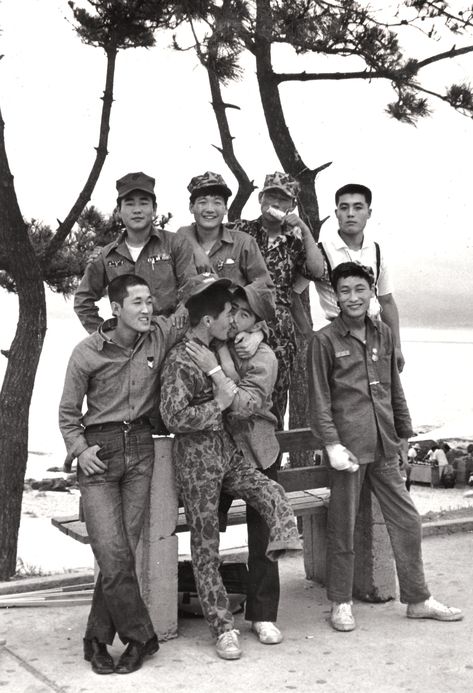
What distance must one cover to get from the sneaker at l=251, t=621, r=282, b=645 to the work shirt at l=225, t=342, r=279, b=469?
2.36ft

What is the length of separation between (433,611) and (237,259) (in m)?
1.99

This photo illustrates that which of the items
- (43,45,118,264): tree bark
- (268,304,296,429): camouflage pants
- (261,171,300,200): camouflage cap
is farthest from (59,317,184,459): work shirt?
(43,45,118,264): tree bark

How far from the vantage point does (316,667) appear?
3.92 metres

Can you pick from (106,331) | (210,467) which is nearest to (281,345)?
(210,467)

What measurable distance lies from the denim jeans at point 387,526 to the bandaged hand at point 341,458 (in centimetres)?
14

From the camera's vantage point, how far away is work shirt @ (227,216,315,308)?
4.87 metres

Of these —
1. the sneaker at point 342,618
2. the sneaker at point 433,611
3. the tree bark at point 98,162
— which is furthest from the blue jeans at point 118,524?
the tree bark at point 98,162

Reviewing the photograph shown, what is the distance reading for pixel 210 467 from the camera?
407 centimetres

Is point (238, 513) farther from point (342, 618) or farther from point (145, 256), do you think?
point (145, 256)

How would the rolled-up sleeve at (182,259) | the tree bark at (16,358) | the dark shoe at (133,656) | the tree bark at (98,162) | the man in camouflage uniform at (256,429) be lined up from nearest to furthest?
the dark shoe at (133,656)
the man in camouflage uniform at (256,429)
the rolled-up sleeve at (182,259)
the tree bark at (16,358)
the tree bark at (98,162)

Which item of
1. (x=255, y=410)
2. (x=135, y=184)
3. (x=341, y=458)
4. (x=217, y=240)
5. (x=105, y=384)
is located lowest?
(x=341, y=458)

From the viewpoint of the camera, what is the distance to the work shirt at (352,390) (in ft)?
14.5

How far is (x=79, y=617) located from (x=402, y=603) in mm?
1647

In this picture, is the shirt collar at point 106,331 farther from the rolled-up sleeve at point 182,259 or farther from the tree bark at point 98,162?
the tree bark at point 98,162
